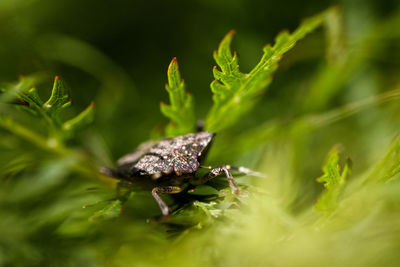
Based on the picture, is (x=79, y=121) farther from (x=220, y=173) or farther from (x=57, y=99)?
(x=220, y=173)

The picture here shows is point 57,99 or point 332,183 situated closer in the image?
point 332,183

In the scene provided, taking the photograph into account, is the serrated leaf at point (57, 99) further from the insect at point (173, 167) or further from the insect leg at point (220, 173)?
the insect leg at point (220, 173)

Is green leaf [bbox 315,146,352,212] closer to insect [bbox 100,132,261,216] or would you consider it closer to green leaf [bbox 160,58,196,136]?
insect [bbox 100,132,261,216]

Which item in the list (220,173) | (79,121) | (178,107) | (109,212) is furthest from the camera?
(79,121)

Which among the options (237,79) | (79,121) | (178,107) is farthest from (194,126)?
(79,121)

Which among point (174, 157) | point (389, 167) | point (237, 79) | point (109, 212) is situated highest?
point (237, 79)

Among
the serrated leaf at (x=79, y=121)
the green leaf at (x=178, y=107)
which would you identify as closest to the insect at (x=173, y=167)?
the green leaf at (x=178, y=107)

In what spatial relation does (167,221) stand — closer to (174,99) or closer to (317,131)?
(174,99)
